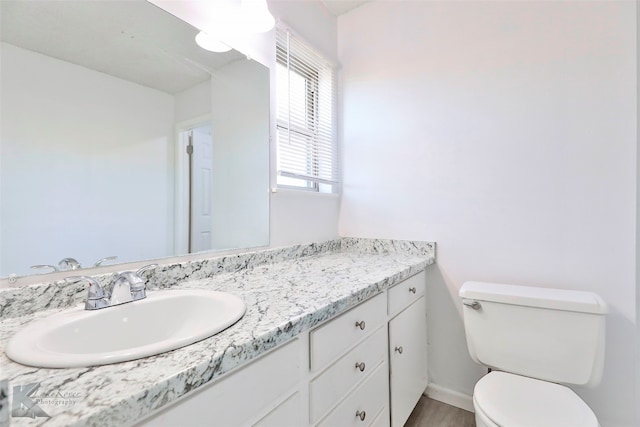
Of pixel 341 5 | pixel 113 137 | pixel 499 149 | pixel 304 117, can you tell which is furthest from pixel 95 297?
pixel 341 5

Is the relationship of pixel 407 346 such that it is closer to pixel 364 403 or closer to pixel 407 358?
pixel 407 358

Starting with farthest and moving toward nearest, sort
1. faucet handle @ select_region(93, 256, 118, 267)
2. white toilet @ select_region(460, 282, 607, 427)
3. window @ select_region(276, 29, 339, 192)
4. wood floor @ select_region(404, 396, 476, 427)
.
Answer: window @ select_region(276, 29, 339, 192)
wood floor @ select_region(404, 396, 476, 427)
white toilet @ select_region(460, 282, 607, 427)
faucet handle @ select_region(93, 256, 118, 267)

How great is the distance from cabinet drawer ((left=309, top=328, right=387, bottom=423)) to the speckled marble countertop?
178 millimetres

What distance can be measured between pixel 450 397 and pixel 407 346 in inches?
22.0

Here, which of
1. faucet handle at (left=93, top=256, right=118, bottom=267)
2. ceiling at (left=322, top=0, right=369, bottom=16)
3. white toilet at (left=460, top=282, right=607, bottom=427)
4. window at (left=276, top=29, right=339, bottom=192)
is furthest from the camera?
ceiling at (left=322, top=0, right=369, bottom=16)

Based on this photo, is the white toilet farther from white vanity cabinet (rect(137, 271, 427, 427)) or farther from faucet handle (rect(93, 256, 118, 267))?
faucet handle (rect(93, 256, 118, 267))

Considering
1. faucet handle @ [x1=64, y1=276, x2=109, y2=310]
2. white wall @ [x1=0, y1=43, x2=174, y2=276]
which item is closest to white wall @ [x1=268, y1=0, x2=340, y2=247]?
white wall @ [x1=0, y1=43, x2=174, y2=276]

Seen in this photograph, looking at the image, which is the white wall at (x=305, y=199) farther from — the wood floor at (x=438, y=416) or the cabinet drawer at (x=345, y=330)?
the wood floor at (x=438, y=416)

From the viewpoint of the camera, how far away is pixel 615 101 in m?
1.28

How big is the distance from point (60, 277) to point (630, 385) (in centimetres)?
218

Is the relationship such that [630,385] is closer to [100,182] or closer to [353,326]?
[353,326]

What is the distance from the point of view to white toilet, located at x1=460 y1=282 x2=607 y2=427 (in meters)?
1.01

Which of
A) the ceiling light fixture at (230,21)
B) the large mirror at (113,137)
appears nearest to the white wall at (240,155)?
the large mirror at (113,137)

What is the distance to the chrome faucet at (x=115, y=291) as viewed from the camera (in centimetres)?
78
